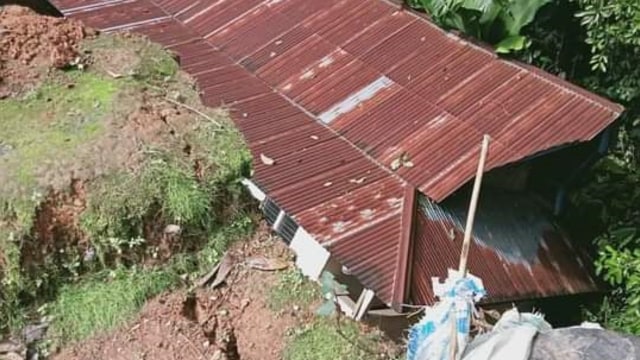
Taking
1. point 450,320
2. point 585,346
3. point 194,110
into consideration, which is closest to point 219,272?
point 194,110

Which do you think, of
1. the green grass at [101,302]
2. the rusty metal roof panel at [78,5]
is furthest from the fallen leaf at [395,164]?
the rusty metal roof panel at [78,5]

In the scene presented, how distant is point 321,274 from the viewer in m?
5.25

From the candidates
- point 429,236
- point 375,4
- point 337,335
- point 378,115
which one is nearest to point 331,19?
point 375,4

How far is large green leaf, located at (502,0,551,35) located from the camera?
22.2ft

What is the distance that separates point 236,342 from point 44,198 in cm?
126

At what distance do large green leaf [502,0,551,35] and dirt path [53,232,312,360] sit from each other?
3.28 metres

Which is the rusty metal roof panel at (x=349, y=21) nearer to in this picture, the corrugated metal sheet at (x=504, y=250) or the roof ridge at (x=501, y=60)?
the roof ridge at (x=501, y=60)

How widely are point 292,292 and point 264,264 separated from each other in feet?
0.77

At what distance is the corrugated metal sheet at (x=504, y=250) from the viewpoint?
17.5ft

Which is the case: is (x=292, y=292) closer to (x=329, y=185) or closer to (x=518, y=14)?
(x=329, y=185)

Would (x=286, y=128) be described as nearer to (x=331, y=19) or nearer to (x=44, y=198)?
(x=331, y=19)

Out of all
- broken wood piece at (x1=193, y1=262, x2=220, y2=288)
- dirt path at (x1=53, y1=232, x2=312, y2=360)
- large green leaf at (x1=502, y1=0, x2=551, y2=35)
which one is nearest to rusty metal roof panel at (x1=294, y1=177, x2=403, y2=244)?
dirt path at (x1=53, y1=232, x2=312, y2=360)

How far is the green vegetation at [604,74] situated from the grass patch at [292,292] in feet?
8.21

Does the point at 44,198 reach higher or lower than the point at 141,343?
higher
